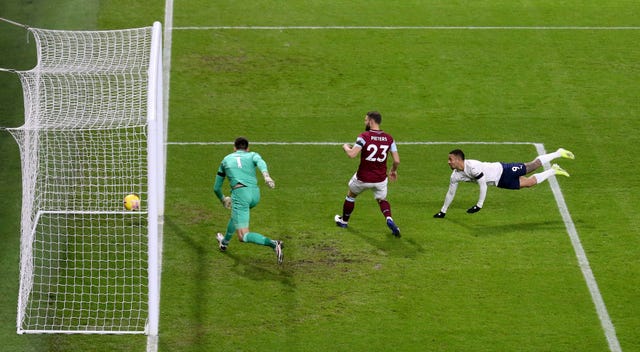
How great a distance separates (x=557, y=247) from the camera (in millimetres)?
16594

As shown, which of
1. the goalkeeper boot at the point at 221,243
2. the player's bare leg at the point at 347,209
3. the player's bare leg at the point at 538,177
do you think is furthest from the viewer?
the player's bare leg at the point at 538,177

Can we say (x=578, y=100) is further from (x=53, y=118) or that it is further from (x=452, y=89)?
(x=53, y=118)

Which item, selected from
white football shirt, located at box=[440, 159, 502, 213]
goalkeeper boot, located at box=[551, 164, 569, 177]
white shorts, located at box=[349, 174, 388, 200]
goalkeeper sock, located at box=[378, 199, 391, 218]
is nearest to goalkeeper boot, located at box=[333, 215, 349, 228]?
white shorts, located at box=[349, 174, 388, 200]

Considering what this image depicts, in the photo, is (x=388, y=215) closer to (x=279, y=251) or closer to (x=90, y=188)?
(x=279, y=251)

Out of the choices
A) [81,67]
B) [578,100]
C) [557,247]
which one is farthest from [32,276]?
[578,100]

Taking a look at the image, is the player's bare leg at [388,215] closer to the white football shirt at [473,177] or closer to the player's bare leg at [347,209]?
the player's bare leg at [347,209]

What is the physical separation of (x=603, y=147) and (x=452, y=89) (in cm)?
335

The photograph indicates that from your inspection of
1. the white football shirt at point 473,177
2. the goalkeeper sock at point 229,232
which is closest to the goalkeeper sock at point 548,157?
the white football shirt at point 473,177

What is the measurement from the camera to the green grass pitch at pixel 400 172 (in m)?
14.7

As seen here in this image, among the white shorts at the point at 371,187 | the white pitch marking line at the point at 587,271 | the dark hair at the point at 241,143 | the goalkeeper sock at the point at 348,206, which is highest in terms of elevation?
the dark hair at the point at 241,143

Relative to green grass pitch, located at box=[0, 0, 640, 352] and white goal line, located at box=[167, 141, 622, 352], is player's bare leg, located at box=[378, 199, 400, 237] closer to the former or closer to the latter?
green grass pitch, located at box=[0, 0, 640, 352]

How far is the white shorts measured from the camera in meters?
16.8

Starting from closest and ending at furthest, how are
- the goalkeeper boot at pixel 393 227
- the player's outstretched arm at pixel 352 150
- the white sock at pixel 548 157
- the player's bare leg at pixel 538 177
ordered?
the player's outstretched arm at pixel 352 150 < the goalkeeper boot at pixel 393 227 < the player's bare leg at pixel 538 177 < the white sock at pixel 548 157

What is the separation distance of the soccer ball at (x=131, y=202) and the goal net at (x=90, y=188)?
117mm
